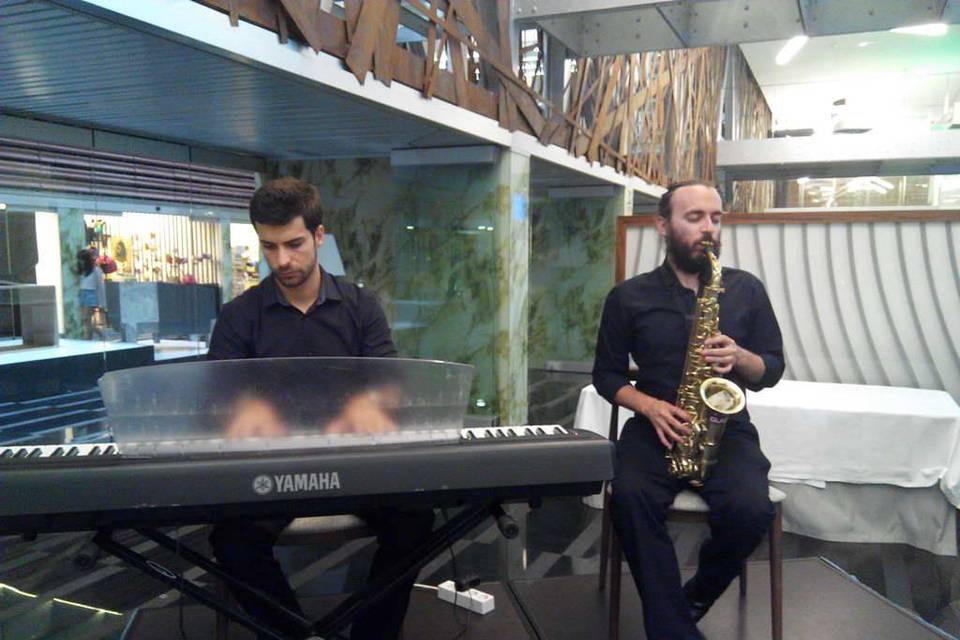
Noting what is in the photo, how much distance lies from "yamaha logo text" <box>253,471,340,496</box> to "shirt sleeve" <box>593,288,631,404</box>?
1.31m

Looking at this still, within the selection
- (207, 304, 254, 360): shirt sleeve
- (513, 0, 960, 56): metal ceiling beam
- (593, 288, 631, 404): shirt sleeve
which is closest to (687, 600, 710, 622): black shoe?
(593, 288, 631, 404): shirt sleeve

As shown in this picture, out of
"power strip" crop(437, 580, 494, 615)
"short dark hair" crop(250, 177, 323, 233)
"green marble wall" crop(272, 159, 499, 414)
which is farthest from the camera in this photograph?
"green marble wall" crop(272, 159, 499, 414)

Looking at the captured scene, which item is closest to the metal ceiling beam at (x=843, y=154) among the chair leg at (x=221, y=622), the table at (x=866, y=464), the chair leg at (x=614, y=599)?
the table at (x=866, y=464)

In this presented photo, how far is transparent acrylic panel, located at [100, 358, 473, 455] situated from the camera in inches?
50.0

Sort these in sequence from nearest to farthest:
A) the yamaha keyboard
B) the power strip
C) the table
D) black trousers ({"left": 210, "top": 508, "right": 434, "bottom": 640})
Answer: the yamaha keyboard → black trousers ({"left": 210, "top": 508, "right": 434, "bottom": 640}) → the power strip → the table

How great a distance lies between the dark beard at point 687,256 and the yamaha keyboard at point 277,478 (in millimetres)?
1116

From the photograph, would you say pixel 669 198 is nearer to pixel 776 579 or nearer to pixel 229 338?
pixel 776 579

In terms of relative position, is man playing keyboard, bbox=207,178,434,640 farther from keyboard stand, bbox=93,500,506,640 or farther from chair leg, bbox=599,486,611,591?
chair leg, bbox=599,486,611,591

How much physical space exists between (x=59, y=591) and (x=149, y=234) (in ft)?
6.92

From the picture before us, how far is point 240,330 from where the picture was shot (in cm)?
202

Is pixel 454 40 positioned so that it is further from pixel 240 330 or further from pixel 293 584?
pixel 293 584

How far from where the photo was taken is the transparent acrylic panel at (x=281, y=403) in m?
1.27

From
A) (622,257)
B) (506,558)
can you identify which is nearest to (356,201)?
(622,257)

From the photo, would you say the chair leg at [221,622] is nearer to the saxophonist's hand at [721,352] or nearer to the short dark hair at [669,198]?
the saxophonist's hand at [721,352]
